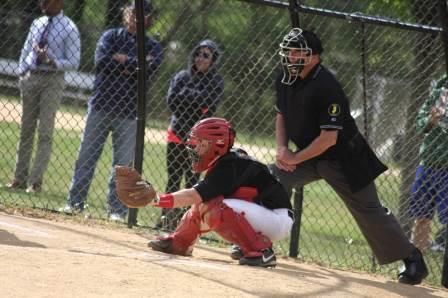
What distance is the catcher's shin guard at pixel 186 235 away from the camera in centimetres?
691

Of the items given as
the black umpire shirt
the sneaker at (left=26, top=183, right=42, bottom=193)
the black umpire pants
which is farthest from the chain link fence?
the black umpire pants

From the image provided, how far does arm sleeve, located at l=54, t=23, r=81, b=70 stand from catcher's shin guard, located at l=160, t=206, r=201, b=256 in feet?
10.00

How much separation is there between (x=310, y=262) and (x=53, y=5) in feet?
11.8

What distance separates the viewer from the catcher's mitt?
256 inches

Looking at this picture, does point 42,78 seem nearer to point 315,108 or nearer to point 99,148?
point 99,148

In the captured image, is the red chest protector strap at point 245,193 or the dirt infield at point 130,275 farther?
the red chest protector strap at point 245,193

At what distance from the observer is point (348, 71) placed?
15344 mm

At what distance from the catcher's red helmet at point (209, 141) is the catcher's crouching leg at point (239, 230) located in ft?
1.21

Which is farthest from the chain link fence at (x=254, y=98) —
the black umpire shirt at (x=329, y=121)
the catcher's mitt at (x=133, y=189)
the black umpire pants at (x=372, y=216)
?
the catcher's mitt at (x=133, y=189)

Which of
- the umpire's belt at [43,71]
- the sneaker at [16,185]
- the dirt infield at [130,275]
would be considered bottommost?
the dirt infield at [130,275]

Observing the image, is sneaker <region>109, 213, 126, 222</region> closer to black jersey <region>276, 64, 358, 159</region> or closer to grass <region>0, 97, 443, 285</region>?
grass <region>0, 97, 443, 285</region>

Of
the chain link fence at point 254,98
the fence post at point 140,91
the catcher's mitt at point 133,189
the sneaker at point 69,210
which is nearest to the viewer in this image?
the catcher's mitt at point 133,189

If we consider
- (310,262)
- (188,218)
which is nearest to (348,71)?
(310,262)

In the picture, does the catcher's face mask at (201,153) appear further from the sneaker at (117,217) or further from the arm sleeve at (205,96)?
the arm sleeve at (205,96)
